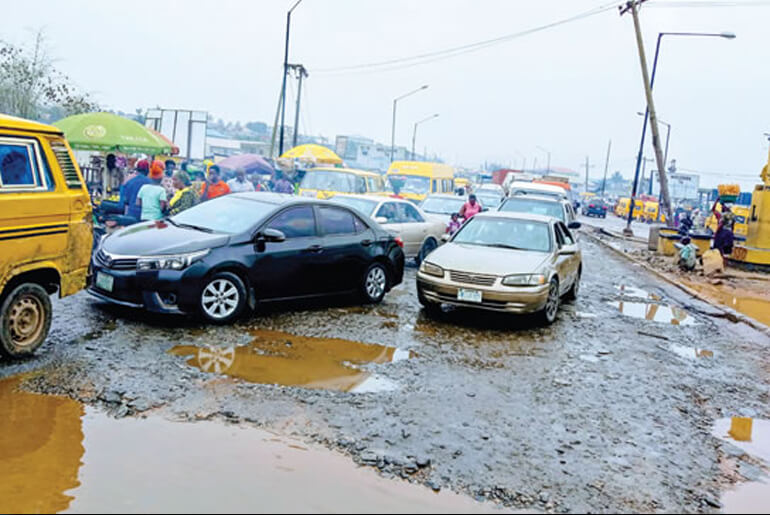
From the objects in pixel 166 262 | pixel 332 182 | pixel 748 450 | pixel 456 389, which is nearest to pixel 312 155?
pixel 332 182

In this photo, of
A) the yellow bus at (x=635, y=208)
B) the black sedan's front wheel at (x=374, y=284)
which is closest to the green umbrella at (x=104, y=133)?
the black sedan's front wheel at (x=374, y=284)

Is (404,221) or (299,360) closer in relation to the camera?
(299,360)

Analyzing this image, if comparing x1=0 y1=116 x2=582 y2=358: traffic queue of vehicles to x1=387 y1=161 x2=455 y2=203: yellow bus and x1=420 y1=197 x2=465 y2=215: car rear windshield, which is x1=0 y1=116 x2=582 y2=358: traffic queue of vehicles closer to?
x1=420 y1=197 x2=465 y2=215: car rear windshield

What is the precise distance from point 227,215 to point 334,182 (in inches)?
413

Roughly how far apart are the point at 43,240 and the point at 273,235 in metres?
2.59

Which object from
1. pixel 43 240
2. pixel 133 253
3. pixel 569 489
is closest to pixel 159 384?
pixel 43 240

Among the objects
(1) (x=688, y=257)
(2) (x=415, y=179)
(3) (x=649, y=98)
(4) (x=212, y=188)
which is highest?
(3) (x=649, y=98)

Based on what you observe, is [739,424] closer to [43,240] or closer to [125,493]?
[125,493]

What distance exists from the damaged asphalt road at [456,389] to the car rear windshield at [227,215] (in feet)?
3.85

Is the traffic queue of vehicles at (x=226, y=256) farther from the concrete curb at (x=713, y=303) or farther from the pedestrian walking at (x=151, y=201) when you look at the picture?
the concrete curb at (x=713, y=303)

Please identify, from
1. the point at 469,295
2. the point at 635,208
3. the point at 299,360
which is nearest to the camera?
the point at 299,360

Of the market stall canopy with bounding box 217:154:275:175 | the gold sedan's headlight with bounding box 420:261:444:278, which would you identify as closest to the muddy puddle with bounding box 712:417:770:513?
the gold sedan's headlight with bounding box 420:261:444:278

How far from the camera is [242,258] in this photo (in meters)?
7.44

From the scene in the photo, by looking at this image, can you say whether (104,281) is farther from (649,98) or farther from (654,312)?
(649,98)
